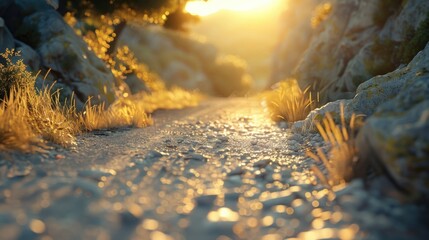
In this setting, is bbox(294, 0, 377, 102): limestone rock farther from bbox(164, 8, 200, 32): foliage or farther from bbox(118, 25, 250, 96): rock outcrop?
bbox(118, 25, 250, 96): rock outcrop

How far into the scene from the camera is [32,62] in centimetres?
796

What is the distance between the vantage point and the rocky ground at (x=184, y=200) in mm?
2641

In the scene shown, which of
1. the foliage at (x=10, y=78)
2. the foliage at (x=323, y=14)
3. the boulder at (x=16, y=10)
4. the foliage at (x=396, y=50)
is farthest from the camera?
the foliage at (x=323, y=14)

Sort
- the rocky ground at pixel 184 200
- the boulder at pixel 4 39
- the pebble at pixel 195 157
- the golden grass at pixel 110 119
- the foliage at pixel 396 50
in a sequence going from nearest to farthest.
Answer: the rocky ground at pixel 184 200 → the pebble at pixel 195 157 → the golden grass at pixel 110 119 → the foliage at pixel 396 50 → the boulder at pixel 4 39

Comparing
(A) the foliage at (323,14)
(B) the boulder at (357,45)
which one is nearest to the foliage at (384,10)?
(B) the boulder at (357,45)

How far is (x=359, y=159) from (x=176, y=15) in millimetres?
15108

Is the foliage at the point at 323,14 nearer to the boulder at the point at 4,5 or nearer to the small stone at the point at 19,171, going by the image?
the boulder at the point at 4,5

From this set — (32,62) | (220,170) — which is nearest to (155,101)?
(32,62)

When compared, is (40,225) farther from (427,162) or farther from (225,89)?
(225,89)

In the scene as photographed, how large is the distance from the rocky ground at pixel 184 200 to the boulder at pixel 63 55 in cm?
417

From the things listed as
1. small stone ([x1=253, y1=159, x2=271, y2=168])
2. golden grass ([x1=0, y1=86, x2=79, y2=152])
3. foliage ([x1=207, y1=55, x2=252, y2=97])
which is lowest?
small stone ([x1=253, y1=159, x2=271, y2=168])

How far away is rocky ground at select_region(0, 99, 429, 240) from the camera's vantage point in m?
2.64

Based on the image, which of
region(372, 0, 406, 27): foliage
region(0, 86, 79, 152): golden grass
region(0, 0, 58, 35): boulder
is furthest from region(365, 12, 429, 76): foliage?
region(0, 0, 58, 35): boulder

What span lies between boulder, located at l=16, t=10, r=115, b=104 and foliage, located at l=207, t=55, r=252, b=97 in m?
23.7
